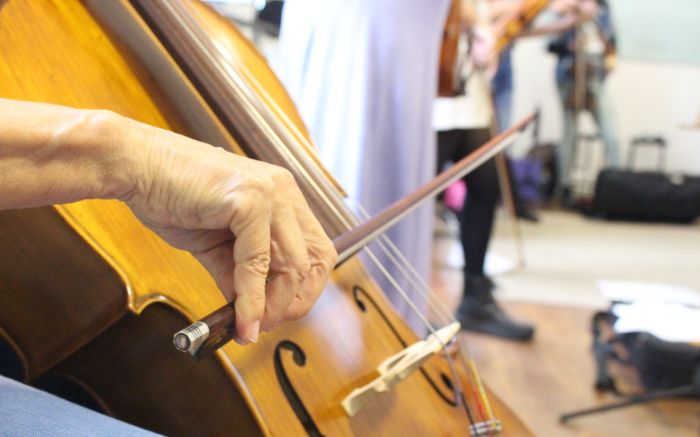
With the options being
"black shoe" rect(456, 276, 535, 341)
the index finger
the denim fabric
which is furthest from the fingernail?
the denim fabric

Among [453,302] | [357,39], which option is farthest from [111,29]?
[453,302]

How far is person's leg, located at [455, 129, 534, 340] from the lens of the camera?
1.69m

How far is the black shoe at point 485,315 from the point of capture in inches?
68.4

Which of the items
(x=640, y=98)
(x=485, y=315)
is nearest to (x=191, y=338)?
(x=485, y=315)

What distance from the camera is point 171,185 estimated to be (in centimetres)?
36

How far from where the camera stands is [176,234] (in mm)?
402

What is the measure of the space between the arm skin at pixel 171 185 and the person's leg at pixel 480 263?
51.7 inches

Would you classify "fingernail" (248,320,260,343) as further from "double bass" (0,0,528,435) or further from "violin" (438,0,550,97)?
"violin" (438,0,550,97)

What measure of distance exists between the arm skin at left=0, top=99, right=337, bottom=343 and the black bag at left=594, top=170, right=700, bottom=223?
3.83m

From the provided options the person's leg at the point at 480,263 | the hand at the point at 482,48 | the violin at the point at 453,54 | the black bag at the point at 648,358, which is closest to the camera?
the violin at the point at 453,54

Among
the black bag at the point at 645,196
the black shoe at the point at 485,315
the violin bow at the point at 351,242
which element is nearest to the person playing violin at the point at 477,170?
the black shoe at the point at 485,315

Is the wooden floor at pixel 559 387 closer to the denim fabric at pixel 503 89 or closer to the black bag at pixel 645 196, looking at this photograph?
the denim fabric at pixel 503 89

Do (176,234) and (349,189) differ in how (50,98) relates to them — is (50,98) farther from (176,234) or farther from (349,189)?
(349,189)

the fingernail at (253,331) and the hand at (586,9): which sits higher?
the hand at (586,9)
